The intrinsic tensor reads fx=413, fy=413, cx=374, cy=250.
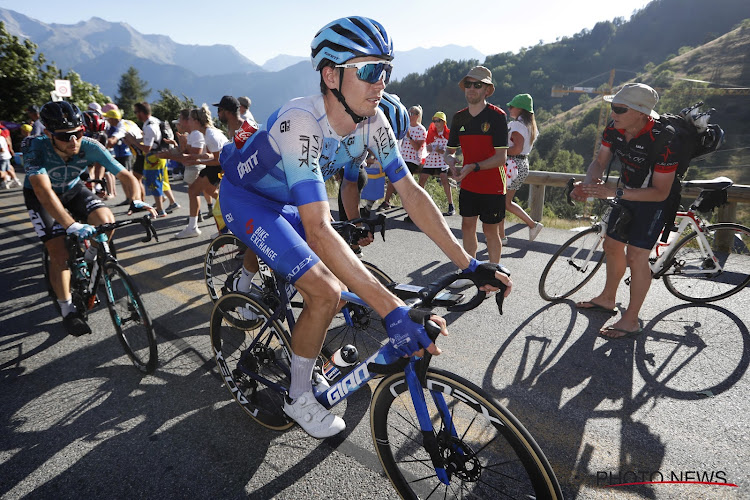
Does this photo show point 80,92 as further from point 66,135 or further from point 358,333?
point 358,333

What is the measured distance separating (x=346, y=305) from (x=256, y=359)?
795 millimetres

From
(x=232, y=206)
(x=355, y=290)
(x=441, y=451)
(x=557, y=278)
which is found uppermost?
(x=232, y=206)

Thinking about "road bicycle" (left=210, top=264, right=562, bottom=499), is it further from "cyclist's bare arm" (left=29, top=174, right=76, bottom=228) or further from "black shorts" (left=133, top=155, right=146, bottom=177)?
"black shorts" (left=133, top=155, right=146, bottom=177)

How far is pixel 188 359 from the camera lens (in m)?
3.70

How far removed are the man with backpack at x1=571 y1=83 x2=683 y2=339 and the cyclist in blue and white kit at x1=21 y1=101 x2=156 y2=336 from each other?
4220 mm

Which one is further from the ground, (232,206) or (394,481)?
(232,206)

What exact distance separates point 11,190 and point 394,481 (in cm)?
1554

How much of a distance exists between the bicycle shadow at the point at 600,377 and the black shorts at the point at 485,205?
115cm

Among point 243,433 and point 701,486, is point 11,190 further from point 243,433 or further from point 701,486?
point 701,486

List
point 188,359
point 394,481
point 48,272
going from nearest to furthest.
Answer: point 394,481
point 188,359
point 48,272

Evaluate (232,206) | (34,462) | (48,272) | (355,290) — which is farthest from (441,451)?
(48,272)

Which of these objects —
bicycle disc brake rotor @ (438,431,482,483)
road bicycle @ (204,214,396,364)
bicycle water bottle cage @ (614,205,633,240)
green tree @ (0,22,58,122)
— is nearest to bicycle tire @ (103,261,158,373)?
road bicycle @ (204,214,396,364)

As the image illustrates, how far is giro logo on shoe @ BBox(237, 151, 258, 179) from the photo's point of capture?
2576 mm

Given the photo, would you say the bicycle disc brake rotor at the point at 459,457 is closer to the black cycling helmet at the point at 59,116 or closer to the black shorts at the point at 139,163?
the black cycling helmet at the point at 59,116
